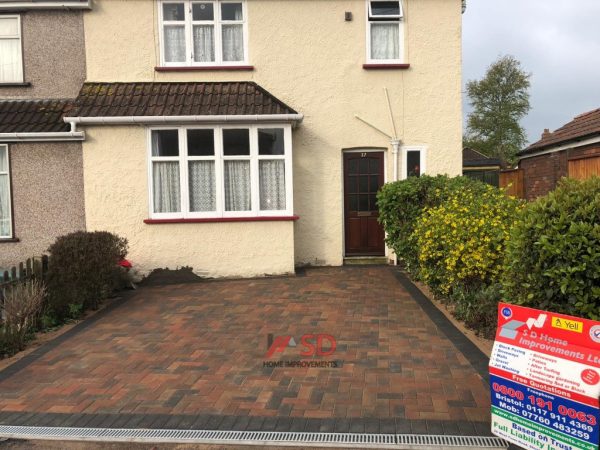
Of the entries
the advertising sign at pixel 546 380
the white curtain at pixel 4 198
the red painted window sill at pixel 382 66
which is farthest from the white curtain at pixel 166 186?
the advertising sign at pixel 546 380

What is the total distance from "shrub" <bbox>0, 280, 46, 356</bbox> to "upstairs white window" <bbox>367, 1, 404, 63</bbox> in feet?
25.7

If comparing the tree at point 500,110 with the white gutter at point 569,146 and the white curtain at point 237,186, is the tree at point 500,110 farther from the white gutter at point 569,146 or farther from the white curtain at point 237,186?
the white curtain at point 237,186

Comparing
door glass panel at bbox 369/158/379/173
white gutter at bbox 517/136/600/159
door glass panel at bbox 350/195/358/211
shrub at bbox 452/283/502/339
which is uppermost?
white gutter at bbox 517/136/600/159

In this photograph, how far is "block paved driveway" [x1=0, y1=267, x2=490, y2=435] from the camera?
402 cm

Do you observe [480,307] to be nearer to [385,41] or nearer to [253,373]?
[253,373]

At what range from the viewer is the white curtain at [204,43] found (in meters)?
10.7

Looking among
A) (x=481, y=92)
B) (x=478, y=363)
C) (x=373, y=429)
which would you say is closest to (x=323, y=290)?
(x=478, y=363)

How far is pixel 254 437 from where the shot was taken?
3725 mm

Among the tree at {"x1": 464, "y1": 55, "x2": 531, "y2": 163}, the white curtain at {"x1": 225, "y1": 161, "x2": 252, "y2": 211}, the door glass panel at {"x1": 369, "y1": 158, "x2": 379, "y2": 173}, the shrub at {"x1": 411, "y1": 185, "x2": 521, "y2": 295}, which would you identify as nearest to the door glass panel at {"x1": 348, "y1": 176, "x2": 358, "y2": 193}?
the door glass panel at {"x1": 369, "y1": 158, "x2": 379, "y2": 173}

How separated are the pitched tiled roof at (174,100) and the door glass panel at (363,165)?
2072 mm

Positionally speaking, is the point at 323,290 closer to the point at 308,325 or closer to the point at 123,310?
the point at 308,325

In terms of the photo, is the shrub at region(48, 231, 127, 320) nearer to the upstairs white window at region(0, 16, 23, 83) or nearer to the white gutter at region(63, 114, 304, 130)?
the white gutter at region(63, 114, 304, 130)

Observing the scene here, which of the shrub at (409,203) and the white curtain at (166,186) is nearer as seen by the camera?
the shrub at (409,203)

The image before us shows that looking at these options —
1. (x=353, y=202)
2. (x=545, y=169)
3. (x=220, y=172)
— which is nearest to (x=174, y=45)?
(x=220, y=172)
